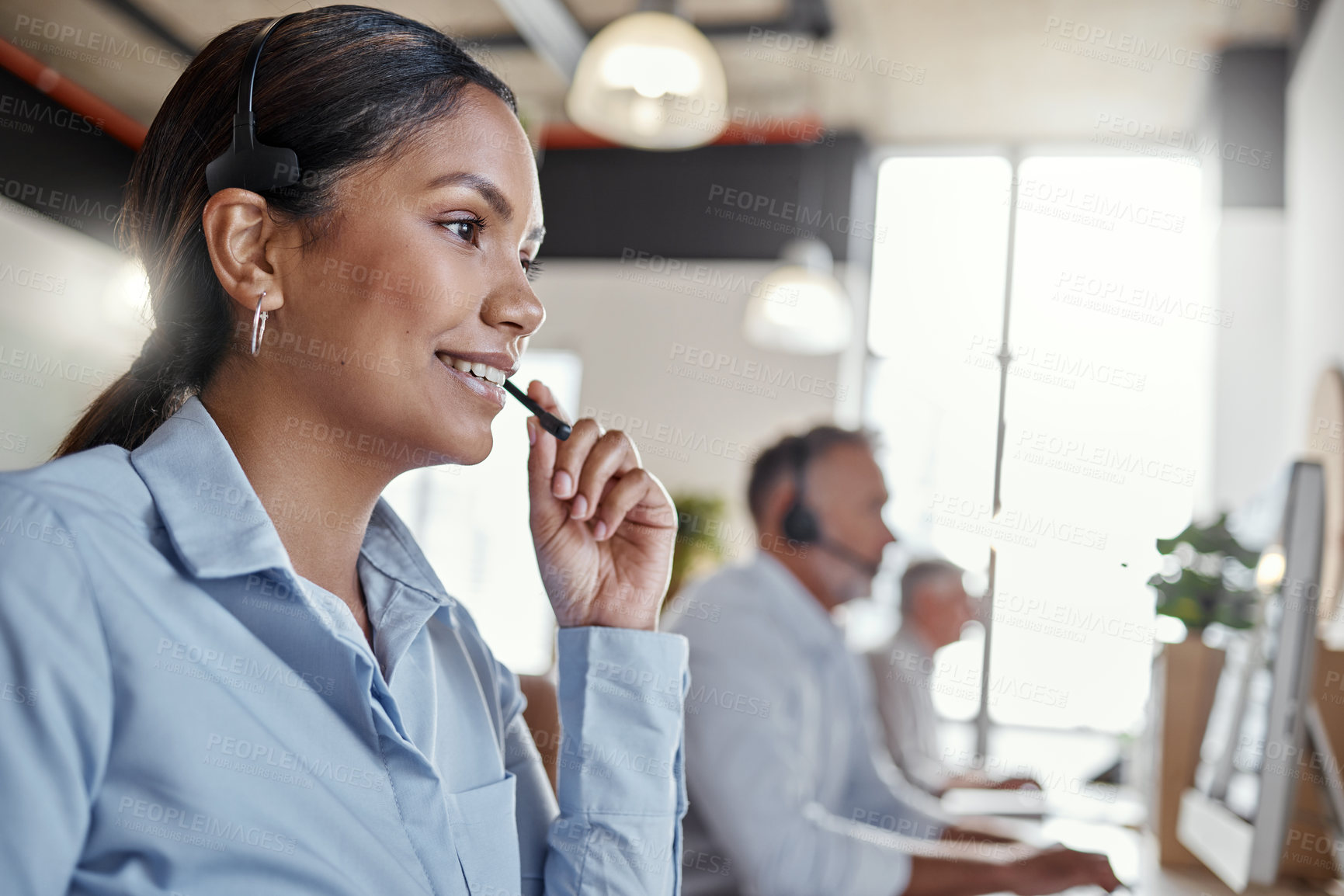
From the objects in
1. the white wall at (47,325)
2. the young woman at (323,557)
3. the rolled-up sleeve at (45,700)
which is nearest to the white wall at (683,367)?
the white wall at (47,325)

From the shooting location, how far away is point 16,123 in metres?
3.49

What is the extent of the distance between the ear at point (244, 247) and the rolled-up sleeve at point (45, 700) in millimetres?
298

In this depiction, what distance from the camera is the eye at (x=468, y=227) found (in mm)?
944

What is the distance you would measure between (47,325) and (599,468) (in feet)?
15.6

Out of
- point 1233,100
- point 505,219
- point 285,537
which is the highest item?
point 1233,100

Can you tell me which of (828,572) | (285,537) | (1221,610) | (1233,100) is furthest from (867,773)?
(1233,100)

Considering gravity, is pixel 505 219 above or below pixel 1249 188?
below

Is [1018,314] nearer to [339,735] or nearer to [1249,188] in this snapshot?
[1249,188]

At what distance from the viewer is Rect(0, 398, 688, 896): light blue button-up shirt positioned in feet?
2.14

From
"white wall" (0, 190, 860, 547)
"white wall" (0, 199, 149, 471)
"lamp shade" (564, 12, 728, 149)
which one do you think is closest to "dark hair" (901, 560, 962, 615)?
"white wall" (0, 190, 860, 547)

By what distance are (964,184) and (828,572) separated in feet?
16.6

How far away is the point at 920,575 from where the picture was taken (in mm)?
4281

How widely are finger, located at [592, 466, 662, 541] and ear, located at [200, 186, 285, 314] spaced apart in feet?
1.37

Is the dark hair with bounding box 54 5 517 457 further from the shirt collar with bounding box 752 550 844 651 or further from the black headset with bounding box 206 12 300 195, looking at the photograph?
the shirt collar with bounding box 752 550 844 651
